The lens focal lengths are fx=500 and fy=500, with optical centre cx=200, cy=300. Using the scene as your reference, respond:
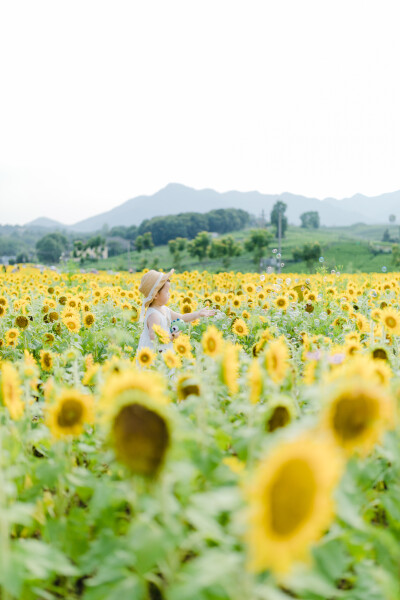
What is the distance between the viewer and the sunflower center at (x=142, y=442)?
1.29m

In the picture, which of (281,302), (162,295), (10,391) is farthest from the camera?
(281,302)

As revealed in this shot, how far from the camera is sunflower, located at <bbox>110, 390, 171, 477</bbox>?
4.22 feet

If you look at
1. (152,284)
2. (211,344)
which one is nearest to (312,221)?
(152,284)

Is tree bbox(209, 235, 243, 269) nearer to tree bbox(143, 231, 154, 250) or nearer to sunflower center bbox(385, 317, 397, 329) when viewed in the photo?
sunflower center bbox(385, 317, 397, 329)

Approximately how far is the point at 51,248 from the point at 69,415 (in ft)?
378

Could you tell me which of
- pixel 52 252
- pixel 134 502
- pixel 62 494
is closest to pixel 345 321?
pixel 62 494

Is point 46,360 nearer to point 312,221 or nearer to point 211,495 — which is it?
point 211,495

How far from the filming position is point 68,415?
76.2 inches

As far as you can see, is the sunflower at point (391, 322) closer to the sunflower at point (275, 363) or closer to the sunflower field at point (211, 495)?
the sunflower field at point (211, 495)

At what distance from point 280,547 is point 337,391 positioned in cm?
51

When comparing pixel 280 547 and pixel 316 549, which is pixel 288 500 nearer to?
pixel 280 547

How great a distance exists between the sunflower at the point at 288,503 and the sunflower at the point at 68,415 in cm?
110

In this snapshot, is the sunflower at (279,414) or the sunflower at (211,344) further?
the sunflower at (211,344)

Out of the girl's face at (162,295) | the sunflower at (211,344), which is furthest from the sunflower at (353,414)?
the girl's face at (162,295)
